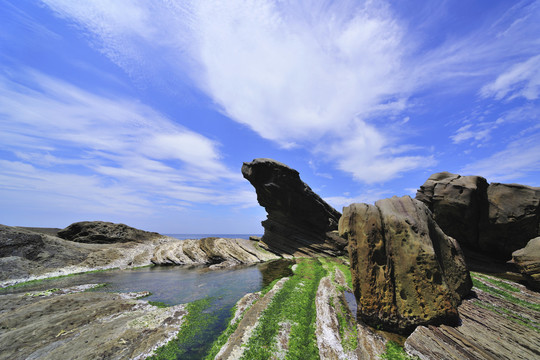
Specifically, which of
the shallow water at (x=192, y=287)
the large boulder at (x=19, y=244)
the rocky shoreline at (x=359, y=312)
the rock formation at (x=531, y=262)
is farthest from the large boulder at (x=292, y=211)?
the large boulder at (x=19, y=244)

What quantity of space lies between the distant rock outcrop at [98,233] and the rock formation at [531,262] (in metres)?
60.0

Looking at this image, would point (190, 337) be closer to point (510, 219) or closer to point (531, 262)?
point (531, 262)

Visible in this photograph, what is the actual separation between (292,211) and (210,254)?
18578 mm

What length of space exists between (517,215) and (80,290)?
47.6 metres

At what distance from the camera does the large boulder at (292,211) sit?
42.8 metres

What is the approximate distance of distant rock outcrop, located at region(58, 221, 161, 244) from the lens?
43.3 meters

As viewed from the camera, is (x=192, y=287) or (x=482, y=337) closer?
(x=482, y=337)

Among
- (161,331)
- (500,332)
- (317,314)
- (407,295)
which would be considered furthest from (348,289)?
(161,331)

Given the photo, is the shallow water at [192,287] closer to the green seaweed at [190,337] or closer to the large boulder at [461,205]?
the green seaweed at [190,337]

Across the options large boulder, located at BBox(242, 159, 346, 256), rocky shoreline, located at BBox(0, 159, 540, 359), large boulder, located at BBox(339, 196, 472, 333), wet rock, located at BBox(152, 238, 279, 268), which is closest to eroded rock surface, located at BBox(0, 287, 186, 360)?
rocky shoreline, located at BBox(0, 159, 540, 359)

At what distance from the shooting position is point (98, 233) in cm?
4409

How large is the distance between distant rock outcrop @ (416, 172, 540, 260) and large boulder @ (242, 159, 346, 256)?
62.6 ft

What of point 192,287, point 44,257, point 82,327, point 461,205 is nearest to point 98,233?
point 44,257

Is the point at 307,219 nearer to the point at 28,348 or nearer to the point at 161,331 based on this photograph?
the point at 161,331
